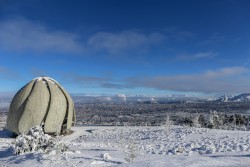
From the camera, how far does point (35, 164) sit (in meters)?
9.62

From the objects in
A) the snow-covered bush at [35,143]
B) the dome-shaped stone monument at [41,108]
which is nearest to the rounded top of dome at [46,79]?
the dome-shaped stone monument at [41,108]

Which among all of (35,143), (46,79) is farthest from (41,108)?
(35,143)

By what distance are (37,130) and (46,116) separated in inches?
354

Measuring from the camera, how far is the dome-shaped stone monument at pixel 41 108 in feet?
68.4

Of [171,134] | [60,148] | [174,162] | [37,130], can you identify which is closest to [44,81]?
[171,134]

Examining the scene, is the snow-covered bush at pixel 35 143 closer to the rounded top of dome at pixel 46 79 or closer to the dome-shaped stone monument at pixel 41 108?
the dome-shaped stone monument at pixel 41 108

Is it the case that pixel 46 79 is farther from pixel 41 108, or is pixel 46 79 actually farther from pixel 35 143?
pixel 35 143

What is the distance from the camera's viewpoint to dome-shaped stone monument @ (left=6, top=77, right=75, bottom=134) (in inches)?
821

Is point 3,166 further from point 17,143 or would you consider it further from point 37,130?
point 37,130

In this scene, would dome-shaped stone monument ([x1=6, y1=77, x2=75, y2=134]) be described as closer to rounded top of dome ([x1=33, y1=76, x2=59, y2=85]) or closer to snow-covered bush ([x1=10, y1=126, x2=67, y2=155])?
rounded top of dome ([x1=33, y1=76, x2=59, y2=85])

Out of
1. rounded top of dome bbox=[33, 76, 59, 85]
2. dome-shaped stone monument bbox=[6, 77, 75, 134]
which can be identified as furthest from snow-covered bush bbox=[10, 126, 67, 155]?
rounded top of dome bbox=[33, 76, 59, 85]

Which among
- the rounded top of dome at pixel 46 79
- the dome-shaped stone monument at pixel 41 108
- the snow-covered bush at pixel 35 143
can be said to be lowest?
the snow-covered bush at pixel 35 143

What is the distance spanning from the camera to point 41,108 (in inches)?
830

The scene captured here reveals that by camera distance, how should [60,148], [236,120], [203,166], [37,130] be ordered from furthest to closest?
1. [236,120]
2. [37,130]
3. [60,148]
4. [203,166]
